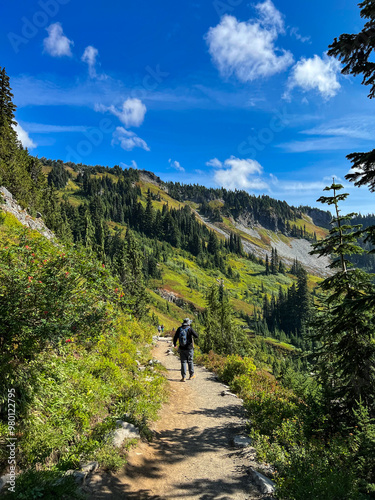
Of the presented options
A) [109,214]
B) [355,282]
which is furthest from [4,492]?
[109,214]

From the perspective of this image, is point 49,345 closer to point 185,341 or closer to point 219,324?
point 185,341

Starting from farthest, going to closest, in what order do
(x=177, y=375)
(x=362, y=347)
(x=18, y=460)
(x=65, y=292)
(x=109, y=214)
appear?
(x=109, y=214), (x=177, y=375), (x=362, y=347), (x=65, y=292), (x=18, y=460)

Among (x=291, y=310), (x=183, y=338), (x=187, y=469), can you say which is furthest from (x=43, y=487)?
(x=291, y=310)

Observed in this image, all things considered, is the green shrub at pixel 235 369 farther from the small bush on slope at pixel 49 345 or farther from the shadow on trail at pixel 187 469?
the small bush on slope at pixel 49 345

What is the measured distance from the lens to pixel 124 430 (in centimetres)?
637

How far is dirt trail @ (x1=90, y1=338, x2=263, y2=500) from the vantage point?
494 cm

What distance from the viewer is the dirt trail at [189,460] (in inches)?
194

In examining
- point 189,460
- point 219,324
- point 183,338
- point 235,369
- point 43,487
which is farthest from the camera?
point 219,324

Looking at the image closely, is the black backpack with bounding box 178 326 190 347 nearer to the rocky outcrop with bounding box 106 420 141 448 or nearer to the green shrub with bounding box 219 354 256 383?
the green shrub with bounding box 219 354 256 383

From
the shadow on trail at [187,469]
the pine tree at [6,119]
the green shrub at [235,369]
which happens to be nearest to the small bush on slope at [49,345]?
the shadow on trail at [187,469]

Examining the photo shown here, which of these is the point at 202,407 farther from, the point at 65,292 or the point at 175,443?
the point at 65,292

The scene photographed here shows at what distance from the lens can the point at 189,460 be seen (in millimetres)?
6188

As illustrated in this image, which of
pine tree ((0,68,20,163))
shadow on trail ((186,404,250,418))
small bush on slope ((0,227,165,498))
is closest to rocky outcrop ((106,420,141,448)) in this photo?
small bush on slope ((0,227,165,498))

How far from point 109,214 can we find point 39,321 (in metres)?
185
